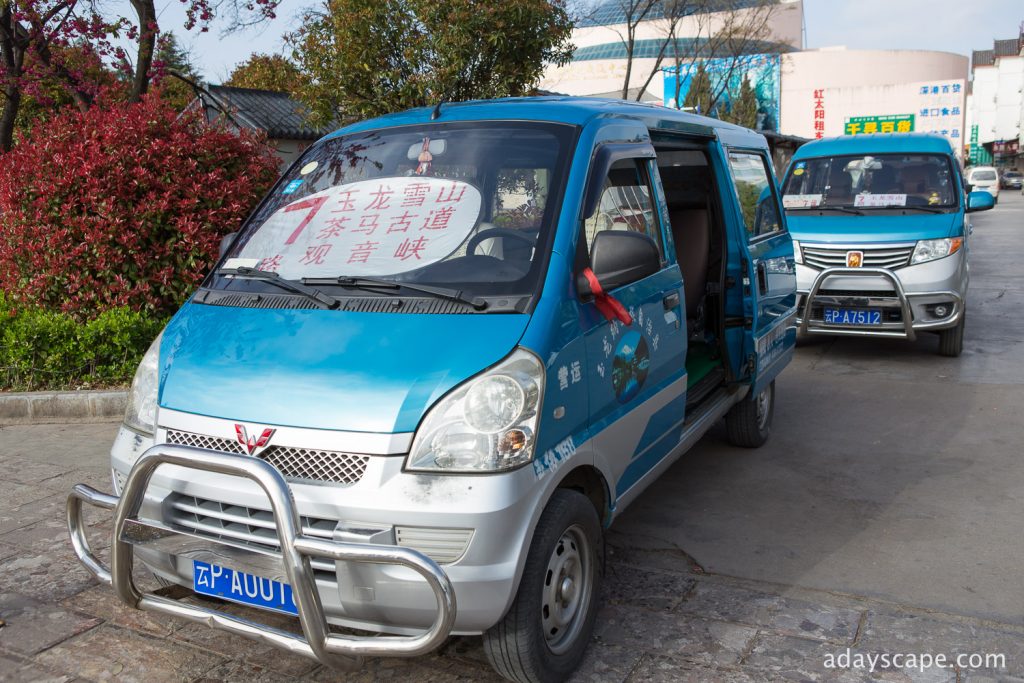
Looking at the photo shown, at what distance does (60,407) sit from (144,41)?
395cm

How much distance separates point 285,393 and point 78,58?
27.3ft

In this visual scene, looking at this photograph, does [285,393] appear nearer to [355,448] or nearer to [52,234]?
[355,448]

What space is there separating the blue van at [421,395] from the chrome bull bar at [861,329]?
4.31 m

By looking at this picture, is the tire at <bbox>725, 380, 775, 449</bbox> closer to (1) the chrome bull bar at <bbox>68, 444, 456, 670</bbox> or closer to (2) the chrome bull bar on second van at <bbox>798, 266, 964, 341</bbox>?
(2) the chrome bull bar on second van at <bbox>798, 266, 964, 341</bbox>

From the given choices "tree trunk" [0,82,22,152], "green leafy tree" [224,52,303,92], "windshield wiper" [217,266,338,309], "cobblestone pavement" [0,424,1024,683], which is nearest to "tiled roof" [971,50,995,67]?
"green leafy tree" [224,52,303,92]

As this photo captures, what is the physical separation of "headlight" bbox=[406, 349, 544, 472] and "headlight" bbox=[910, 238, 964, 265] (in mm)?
6077

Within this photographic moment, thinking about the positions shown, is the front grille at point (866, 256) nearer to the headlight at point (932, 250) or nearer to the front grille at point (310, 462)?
the headlight at point (932, 250)

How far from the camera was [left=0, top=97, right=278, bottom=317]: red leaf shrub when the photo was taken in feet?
21.1

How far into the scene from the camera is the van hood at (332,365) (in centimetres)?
265

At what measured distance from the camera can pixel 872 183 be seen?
8688 millimetres

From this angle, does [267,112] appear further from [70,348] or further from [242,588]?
[242,588]

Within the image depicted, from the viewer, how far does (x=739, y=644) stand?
3.25 metres

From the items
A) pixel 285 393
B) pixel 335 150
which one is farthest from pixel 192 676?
pixel 335 150

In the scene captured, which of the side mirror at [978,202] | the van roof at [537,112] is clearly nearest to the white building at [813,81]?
the side mirror at [978,202]
